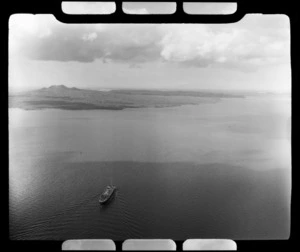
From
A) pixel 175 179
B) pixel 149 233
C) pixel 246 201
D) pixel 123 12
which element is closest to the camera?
pixel 123 12

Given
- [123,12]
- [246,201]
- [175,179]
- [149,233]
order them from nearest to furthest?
[123,12] → [149,233] → [246,201] → [175,179]

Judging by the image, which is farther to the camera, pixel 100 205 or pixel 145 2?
pixel 100 205
